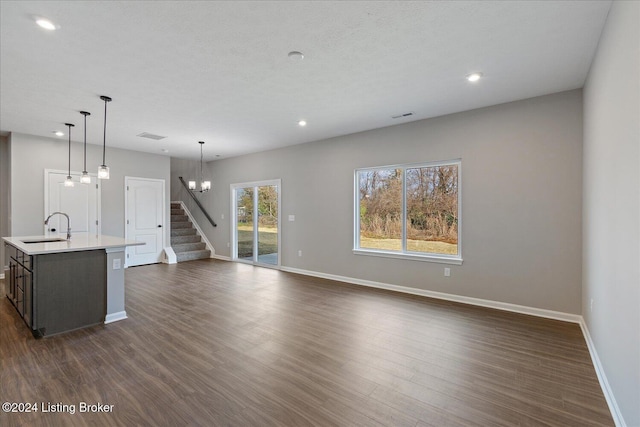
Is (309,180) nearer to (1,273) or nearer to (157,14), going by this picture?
(157,14)

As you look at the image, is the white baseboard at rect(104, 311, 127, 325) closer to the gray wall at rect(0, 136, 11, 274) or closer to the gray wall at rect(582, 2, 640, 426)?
the gray wall at rect(0, 136, 11, 274)

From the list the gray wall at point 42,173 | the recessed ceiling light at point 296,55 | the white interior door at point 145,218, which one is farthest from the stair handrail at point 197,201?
the recessed ceiling light at point 296,55

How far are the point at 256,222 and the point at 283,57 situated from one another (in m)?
5.15

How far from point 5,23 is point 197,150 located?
15.9 ft

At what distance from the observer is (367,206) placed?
18.0 ft

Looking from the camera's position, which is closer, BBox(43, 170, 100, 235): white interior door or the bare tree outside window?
the bare tree outside window

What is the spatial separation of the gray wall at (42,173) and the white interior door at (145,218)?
0.59 ft

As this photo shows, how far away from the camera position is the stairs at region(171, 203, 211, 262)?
8.15 meters

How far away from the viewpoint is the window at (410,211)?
4539 mm

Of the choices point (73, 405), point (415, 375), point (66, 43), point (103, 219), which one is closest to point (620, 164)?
point (415, 375)

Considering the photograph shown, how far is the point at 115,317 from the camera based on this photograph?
12.0 feet

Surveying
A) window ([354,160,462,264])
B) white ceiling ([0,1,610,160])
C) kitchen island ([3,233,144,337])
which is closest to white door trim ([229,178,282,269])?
window ([354,160,462,264])

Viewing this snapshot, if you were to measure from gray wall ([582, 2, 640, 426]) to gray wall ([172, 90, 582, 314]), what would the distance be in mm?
743

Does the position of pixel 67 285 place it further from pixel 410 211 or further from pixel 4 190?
pixel 410 211
